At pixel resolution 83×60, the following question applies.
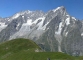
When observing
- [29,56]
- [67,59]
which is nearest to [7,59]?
[29,56]

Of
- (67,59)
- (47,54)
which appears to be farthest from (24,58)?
(67,59)

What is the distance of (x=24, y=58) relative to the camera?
589 ft

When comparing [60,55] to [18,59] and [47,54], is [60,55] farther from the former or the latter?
[18,59]

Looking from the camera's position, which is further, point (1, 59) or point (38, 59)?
point (1, 59)

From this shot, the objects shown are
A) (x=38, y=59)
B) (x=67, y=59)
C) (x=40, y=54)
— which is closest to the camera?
(x=67, y=59)

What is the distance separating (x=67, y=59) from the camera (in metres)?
160

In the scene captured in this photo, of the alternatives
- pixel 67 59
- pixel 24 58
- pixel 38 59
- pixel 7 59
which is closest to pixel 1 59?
pixel 7 59

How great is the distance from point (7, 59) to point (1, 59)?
37.6 feet

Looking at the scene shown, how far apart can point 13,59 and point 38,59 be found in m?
20.8

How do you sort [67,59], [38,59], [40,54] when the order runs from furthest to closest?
1. [40,54]
2. [38,59]
3. [67,59]

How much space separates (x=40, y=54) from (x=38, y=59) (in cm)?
1206

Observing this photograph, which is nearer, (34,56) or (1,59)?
(34,56)

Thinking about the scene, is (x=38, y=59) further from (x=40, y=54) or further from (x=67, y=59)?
(x=67, y=59)

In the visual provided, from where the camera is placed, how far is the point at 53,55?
18175 centimetres
